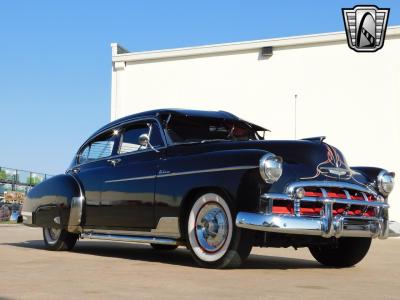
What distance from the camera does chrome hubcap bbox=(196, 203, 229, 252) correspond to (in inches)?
237

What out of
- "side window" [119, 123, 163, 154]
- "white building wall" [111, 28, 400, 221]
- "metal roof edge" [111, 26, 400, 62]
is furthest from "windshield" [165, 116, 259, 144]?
"metal roof edge" [111, 26, 400, 62]

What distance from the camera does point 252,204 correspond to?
576 centimetres

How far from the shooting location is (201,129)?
24.0 feet

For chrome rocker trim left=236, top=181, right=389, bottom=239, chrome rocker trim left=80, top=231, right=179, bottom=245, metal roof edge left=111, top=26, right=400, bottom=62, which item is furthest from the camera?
metal roof edge left=111, top=26, right=400, bottom=62

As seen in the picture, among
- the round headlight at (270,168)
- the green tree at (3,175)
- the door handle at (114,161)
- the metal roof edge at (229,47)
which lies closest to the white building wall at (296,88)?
the metal roof edge at (229,47)

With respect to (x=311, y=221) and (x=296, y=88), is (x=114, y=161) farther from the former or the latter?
(x=296, y=88)

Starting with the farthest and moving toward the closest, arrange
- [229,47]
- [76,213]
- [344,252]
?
[229,47] < [76,213] < [344,252]

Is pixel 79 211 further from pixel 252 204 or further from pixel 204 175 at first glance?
pixel 252 204

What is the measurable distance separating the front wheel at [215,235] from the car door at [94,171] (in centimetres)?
176

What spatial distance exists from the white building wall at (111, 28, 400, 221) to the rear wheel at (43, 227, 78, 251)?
568 inches

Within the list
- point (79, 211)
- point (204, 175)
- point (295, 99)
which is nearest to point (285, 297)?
point (204, 175)

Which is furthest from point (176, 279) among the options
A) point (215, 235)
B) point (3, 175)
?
point (3, 175)

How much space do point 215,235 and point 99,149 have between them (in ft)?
9.22

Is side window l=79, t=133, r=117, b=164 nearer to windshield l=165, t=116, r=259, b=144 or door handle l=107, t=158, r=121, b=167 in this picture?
door handle l=107, t=158, r=121, b=167
